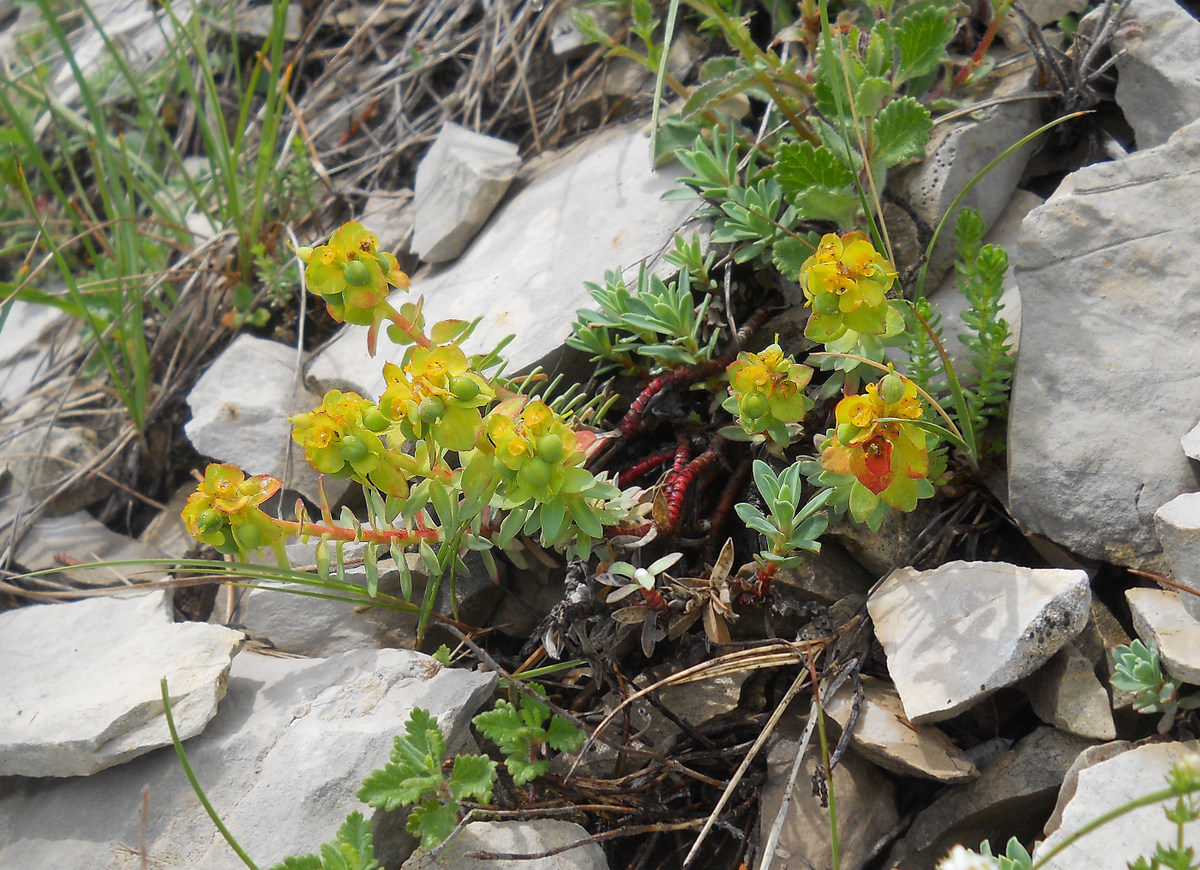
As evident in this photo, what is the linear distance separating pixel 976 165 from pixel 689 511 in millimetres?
1431

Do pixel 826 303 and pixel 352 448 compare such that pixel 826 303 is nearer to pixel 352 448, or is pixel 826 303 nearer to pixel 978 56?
pixel 352 448

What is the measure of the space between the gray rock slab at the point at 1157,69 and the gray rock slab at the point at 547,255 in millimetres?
1358

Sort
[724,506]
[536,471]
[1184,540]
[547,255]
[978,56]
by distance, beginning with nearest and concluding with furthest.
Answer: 1. [1184,540]
2. [536,471]
3. [724,506]
4. [978,56]
5. [547,255]

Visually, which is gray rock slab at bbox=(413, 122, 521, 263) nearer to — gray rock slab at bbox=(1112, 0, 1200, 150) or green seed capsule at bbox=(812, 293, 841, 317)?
green seed capsule at bbox=(812, 293, 841, 317)

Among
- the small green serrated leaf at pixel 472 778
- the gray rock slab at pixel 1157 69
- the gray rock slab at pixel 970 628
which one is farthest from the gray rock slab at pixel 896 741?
the gray rock slab at pixel 1157 69

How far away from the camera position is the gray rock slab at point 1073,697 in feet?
6.93

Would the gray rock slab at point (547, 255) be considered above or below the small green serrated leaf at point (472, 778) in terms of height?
above

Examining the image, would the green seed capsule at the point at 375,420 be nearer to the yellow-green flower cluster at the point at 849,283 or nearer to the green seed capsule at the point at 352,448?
the green seed capsule at the point at 352,448

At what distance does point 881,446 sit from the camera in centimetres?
216

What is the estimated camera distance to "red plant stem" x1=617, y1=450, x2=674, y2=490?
2.68 metres

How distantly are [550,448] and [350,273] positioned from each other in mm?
732

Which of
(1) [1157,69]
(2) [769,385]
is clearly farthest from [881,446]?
(1) [1157,69]

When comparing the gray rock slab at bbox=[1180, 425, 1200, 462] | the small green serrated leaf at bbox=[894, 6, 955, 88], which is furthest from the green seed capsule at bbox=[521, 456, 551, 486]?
the small green serrated leaf at bbox=[894, 6, 955, 88]

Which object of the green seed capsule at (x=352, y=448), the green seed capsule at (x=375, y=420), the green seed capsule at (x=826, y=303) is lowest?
the green seed capsule at (x=826, y=303)
